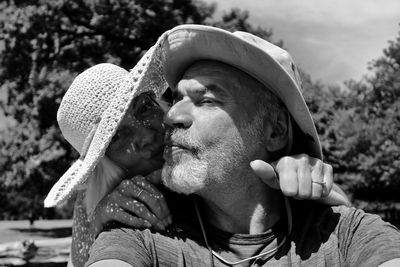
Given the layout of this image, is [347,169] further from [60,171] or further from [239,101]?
[239,101]

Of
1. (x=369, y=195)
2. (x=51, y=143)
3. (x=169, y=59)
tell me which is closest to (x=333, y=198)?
(x=169, y=59)

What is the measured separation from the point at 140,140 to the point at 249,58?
1.78 ft

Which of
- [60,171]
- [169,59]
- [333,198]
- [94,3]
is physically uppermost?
[169,59]

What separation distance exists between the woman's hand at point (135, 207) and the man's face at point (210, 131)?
8 centimetres

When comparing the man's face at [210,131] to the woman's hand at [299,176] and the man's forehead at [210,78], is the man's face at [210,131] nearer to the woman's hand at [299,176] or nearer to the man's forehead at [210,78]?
the man's forehead at [210,78]

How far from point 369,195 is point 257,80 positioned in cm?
2093

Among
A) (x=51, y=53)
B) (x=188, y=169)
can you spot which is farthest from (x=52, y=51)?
(x=188, y=169)

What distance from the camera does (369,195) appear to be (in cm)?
2184

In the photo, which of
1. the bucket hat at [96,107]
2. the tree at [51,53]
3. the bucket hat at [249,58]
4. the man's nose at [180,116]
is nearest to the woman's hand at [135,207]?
the bucket hat at [96,107]

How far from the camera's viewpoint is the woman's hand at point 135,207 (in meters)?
Answer: 1.91

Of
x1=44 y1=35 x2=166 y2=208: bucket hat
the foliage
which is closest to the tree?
the foliage

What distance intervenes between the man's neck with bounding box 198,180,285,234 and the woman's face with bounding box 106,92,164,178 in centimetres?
29

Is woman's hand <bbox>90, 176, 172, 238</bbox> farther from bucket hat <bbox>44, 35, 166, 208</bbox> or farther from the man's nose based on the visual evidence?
the man's nose

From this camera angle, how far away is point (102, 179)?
6.99ft
